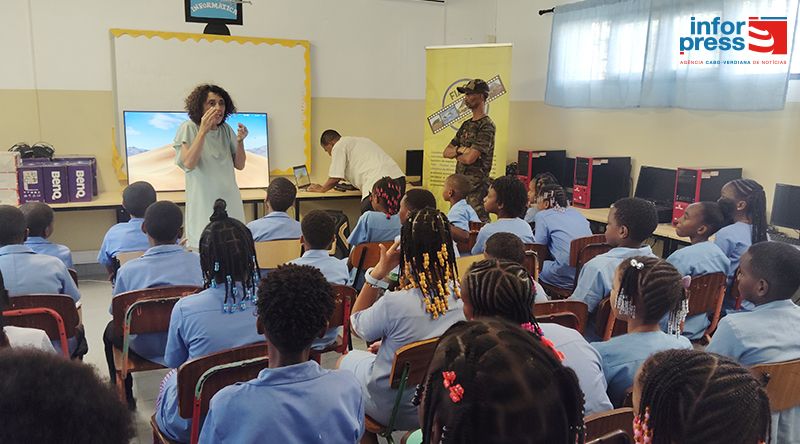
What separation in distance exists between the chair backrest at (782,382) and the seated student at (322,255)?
167 cm

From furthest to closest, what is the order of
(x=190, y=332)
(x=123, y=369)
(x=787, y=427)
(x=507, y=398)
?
(x=123, y=369), (x=190, y=332), (x=787, y=427), (x=507, y=398)

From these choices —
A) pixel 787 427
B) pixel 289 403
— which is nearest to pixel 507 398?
pixel 289 403

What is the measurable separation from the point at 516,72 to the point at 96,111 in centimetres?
434

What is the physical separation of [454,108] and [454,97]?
112mm

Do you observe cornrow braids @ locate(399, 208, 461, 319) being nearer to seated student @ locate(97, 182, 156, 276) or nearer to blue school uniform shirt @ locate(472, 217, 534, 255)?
blue school uniform shirt @ locate(472, 217, 534, 255)

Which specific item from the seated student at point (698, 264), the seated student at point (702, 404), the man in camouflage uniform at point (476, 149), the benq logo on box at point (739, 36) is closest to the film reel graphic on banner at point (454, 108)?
the man in camouflage uniform at point (476, 149)

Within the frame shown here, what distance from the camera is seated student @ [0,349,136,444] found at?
0.64 meters

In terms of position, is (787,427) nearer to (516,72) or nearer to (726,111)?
(726,111)

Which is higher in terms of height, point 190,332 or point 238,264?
point 238,264

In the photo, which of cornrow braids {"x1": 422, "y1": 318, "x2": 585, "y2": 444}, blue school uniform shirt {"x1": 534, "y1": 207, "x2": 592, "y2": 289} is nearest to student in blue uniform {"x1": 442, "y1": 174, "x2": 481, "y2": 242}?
blue school uniform shirt {"x1": 534, "y1": 207, "x2": 592, "y2": 289}

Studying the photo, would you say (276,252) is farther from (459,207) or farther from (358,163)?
(358,163)

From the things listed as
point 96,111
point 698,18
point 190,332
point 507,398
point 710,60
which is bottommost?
point 190,332

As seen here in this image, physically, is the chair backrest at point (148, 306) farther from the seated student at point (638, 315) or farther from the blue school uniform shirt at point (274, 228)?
the seated student at point (638, 315)

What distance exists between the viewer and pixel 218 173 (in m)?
3.56
